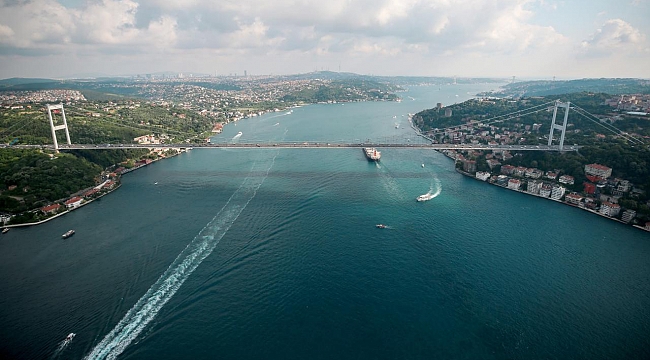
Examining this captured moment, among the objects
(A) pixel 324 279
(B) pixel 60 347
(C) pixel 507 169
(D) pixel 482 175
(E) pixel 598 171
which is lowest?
(B) pixel 60 347

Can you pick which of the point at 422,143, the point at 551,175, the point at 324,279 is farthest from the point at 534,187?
the point at 324,279

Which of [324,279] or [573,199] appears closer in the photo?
[324,279]

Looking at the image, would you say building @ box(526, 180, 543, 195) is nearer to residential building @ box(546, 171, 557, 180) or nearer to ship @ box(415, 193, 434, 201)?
residential building @ box(546, 171, 557, 180)

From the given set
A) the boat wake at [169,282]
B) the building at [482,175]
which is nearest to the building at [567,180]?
the building at [482,175]

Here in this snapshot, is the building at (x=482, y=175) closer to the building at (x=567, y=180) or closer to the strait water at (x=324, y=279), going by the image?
the strait water at (x=324, y=279)

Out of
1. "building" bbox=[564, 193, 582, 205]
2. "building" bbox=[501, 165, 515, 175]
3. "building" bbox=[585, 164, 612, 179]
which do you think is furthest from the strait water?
"building" bbox=[501, 165, 515, 175]

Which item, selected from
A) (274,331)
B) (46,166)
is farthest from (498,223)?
(46,166)

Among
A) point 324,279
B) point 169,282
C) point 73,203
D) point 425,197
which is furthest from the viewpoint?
point 425,197

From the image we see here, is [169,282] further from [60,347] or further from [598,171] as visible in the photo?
[598,171]

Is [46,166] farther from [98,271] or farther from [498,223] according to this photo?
[498,223]
